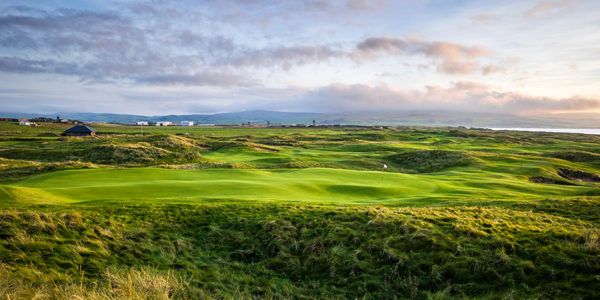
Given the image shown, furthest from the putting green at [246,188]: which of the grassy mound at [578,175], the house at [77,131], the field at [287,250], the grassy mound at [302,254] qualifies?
the house at [77,131]

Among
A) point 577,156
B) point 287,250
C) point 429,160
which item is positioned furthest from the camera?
point 577,156

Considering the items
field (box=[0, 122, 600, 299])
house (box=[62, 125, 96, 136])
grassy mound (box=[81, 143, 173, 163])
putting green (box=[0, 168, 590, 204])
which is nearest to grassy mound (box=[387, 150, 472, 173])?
putting green (box=[0, 168, 590, 204])

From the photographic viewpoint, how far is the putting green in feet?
59.9

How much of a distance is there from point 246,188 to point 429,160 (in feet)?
125

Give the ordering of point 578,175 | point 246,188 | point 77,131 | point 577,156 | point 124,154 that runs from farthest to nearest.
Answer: point 77,131
point 577,156
point 124,154
point 578,175
point 246,188

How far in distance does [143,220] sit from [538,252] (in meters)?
14.1

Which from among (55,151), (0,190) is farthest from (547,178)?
(55,151)

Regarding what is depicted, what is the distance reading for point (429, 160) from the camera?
50531 millimetres

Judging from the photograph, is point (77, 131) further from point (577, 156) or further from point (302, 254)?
point (577, 156)

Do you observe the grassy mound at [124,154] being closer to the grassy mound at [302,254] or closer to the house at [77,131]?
the grassy mound at [302,254]

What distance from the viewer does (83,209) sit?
44.3 ft

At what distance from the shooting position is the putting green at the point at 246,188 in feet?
59.9

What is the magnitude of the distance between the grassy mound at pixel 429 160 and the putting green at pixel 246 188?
15874 mm

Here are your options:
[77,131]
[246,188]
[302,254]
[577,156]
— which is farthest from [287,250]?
[77,131]
